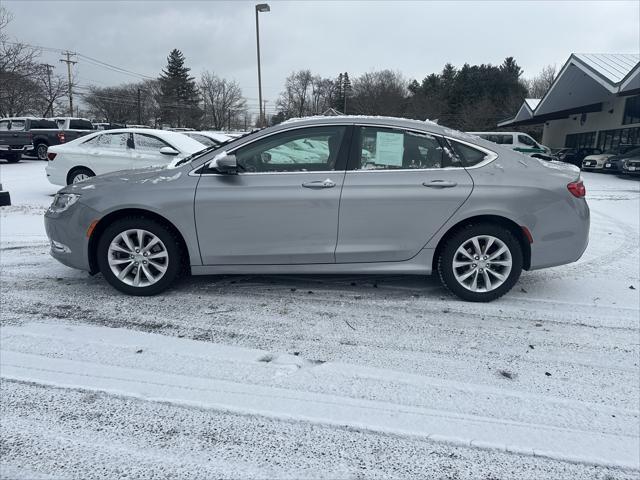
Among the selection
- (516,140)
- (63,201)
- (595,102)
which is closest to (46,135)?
(63,201)

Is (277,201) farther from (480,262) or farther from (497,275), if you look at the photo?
(497,275)

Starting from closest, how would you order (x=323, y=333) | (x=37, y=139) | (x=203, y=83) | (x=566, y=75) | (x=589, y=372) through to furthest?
(x=589, y=372), (x=323, y=333), (x=37, y=139), (x=566, y=75), (x=203, y=83)

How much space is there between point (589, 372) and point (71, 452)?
3112 millimetres

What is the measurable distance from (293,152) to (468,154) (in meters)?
1.58

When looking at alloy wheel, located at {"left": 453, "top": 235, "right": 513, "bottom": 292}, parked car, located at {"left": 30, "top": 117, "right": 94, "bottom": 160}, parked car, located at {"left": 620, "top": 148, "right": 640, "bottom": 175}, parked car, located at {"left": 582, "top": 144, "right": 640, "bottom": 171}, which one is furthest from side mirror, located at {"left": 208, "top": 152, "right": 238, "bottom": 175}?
parked car, located at {"left": 582, "top": 144, "right": 640, "bottom": 171}

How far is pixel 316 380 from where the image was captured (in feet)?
9.32

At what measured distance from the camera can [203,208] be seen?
399 cm

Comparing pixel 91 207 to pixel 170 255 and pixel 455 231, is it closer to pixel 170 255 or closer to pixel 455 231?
pixel 170 255

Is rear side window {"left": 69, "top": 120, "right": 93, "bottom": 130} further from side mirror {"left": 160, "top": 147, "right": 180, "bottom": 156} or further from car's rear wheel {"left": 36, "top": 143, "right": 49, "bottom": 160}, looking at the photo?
side mirror {"left": 160, "top": 147, "right": 180, "bottom": 156}

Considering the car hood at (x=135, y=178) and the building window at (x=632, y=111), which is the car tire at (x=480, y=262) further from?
the building window at (x=632, y=111)

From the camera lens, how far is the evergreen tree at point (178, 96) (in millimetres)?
72125

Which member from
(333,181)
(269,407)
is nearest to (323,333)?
(269,407)

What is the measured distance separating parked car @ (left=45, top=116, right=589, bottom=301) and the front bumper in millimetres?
15

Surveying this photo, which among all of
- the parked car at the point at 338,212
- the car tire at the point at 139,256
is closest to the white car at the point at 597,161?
the parked car at the point at 338,212
